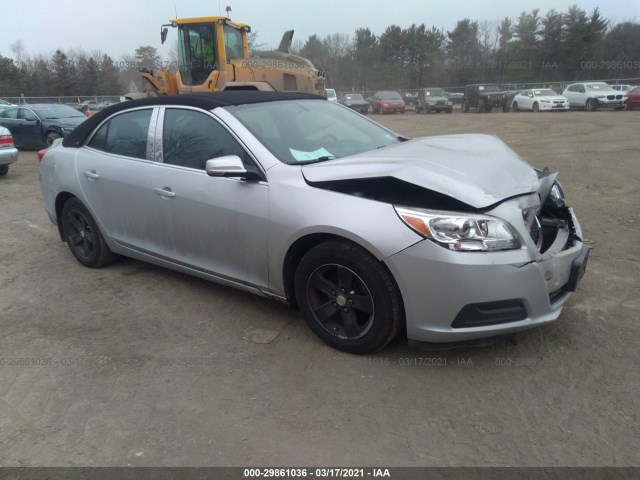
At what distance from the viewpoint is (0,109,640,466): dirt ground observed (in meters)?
2.29

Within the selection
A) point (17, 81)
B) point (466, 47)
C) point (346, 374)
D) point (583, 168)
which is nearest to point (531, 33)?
point (466, 47)

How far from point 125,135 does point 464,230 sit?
3.05 metres

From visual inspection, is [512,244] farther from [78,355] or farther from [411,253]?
[78,355]

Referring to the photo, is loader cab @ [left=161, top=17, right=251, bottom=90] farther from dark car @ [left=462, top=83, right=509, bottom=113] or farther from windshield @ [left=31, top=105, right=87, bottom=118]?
dark car @ [left=462, top=83, right=509, bottom=113]

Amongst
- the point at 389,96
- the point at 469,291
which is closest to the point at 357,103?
the point at 389,96

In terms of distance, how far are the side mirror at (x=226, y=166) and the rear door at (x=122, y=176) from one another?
980 mm

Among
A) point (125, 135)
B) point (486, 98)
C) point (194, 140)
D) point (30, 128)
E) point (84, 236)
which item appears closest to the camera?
point (194, 140)

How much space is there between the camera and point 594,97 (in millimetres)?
24484

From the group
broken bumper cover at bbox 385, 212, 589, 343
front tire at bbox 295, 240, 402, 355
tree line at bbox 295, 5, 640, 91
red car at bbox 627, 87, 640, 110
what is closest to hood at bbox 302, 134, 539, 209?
broken bumper cover at bbox 385, 212, 589, 343

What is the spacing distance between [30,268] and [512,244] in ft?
14.8

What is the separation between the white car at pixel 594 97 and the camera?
2411 centimetres

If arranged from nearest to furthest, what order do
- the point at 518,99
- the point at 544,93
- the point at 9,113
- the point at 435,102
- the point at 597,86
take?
the point at 9,113
the point at 597,86
the point at 544,93
the point at 518,99
the point at 435,102

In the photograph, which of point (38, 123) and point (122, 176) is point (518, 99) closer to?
point (38, 123)

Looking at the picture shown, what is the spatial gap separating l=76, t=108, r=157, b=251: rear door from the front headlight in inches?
90.0
